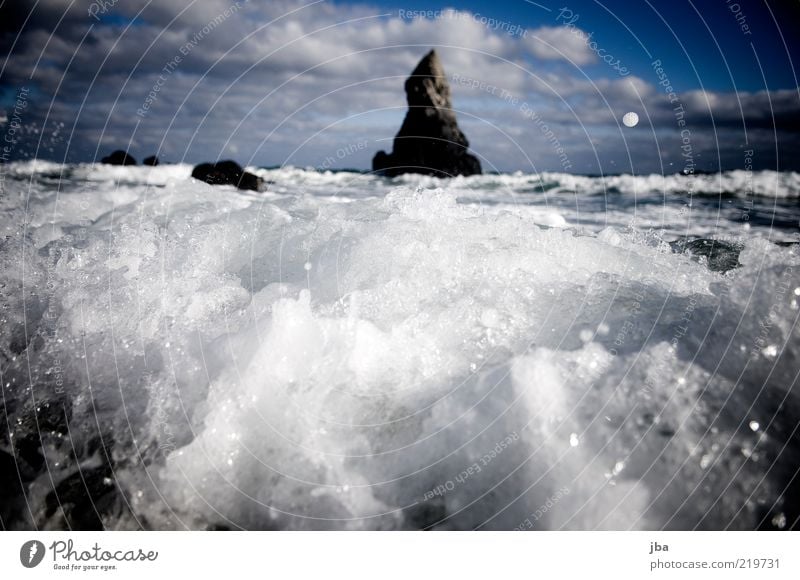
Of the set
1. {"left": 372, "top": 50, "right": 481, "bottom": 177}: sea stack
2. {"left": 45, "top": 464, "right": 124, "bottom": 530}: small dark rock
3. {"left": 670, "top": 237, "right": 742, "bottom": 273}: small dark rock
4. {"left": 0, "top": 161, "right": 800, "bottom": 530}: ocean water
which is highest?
{"left": 372, "top": 50, "right": 481, "bottom": 177}: sea stack

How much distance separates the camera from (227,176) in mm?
13211

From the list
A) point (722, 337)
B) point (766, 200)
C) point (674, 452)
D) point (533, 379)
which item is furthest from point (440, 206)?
point (766, 200)

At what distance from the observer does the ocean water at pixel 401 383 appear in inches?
95.5

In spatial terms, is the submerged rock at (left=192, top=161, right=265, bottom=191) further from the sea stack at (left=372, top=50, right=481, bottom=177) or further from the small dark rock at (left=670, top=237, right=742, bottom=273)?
the sea stack at (left=372, top=50, right=481, bottom=177)

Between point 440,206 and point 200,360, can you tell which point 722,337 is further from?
point 200,360

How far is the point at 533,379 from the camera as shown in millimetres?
2684

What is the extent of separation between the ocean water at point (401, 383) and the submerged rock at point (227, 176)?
767cm

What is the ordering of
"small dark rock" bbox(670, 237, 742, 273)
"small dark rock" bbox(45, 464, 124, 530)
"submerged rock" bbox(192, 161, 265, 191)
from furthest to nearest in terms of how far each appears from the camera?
"submerged rock" bbox(192, 161, 265, 191), "small dark rock" bbox(670, 237, 742, 273), "small dark rock" bbox(45, 464, 124, 530)

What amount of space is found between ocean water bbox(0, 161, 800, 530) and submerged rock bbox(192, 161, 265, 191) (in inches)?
302
